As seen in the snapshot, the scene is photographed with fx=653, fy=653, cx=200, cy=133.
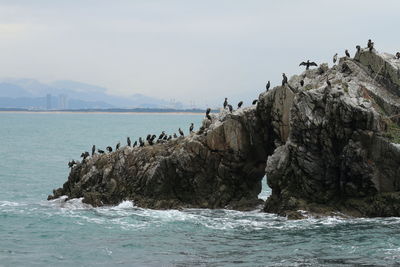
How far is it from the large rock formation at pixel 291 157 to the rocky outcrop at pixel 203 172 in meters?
0.08

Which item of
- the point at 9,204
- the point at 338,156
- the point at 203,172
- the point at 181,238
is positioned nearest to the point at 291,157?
the point at 338,156

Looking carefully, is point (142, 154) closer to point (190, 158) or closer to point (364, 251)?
point (190, 158)

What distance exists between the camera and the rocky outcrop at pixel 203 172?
5203cm

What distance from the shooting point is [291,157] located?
47469 millimetres

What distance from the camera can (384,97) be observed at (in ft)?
165

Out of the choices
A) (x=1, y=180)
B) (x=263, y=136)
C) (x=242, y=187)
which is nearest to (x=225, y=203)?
(x=242, y=187)

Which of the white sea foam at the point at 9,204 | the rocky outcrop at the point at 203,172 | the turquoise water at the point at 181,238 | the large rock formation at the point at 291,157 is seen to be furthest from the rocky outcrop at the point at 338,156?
the white sea foam at the point at 9,204

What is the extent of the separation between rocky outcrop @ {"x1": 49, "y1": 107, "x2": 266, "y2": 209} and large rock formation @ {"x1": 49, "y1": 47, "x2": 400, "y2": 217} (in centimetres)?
8

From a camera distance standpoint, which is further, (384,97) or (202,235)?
(384,97)

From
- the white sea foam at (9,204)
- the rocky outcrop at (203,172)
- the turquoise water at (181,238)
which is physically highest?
the rocky outcrop at (203,172)

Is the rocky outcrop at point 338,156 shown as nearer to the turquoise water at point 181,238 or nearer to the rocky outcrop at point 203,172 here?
the turquoise water at point 181,238

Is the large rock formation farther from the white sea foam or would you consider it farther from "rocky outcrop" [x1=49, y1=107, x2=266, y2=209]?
the white sea foam

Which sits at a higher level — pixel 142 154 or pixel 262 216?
pixel 142 154

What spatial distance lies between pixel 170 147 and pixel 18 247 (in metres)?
17.8
